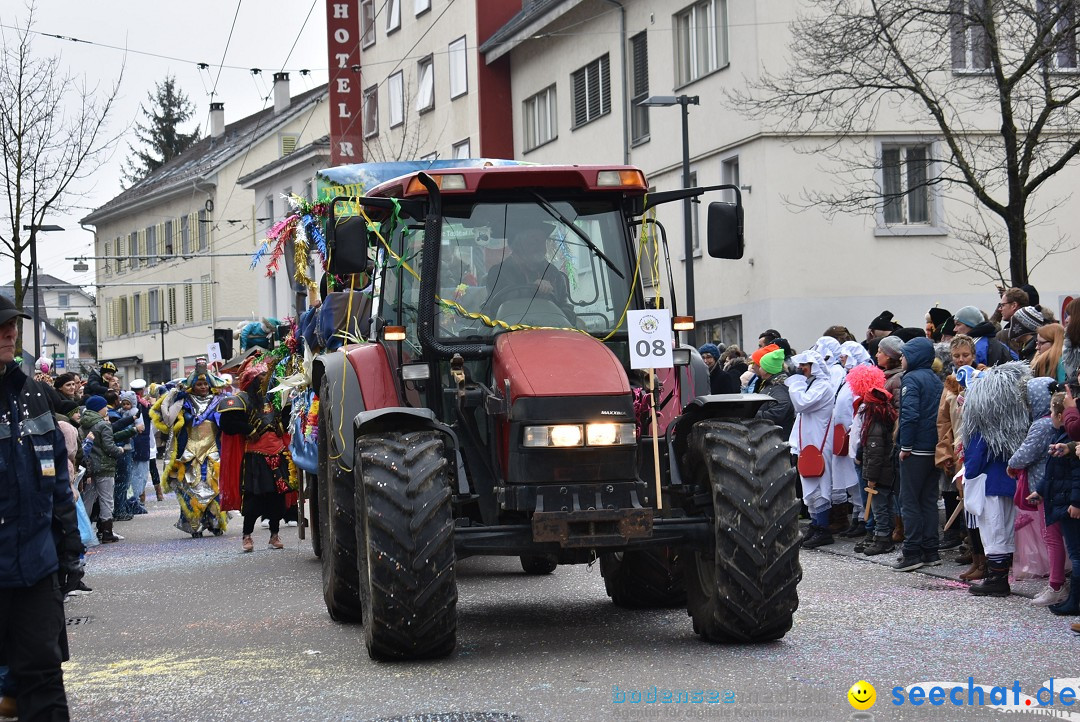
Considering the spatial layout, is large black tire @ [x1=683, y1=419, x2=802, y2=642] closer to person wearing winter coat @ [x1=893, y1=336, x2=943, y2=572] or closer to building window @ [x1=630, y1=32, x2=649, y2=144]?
person wearing winter coat @ [x1=893, y1=336, x2=943, y2=572]

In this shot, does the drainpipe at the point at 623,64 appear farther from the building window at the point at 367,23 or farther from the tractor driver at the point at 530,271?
the tractor driver at the point at 530,271

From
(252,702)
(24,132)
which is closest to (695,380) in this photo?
(252,702)

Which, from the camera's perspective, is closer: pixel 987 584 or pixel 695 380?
pixel 695 380

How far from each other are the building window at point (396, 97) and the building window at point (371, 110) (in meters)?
0.55

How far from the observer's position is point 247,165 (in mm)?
59594

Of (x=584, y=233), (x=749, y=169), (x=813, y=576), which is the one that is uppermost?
(x=749, y=169)

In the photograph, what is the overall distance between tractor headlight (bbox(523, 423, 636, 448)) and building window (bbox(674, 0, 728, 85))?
786 inches

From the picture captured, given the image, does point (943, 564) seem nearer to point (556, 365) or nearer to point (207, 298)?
point (556, 365)

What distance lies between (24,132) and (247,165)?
30.4 m

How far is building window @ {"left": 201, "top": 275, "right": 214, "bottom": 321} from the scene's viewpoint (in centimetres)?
6359

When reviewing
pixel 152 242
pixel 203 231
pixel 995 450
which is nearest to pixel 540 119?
pixel 995 450

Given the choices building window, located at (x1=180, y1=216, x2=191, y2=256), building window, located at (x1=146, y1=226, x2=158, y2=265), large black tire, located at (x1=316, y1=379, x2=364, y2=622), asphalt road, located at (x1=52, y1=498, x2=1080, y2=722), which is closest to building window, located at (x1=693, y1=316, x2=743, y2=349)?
asphalt road, located at (x1=52, y1=498, x2=1080, y2=722)

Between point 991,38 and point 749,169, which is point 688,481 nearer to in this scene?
point 991,38

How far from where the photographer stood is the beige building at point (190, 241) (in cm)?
5875
